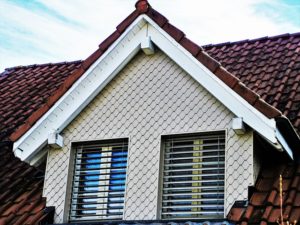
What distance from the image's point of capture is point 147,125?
31.0ft

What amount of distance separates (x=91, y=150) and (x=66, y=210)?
3.12 ft

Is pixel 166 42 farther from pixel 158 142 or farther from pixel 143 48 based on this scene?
pixel 158 142

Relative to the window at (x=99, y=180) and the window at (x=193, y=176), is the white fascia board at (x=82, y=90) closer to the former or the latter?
the window at (x=99, y=180)

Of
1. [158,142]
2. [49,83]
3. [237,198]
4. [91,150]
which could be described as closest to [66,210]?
[91,150]

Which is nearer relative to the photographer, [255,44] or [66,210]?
[66,210]

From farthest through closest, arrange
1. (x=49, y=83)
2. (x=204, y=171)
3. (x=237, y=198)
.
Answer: (x=49, y=83) → (x=204, y=171) → (x=237, y=198)

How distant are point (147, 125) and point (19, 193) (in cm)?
237

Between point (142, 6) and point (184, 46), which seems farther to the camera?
point (142, 6)

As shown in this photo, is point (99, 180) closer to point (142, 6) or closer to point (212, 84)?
point (212, 84)

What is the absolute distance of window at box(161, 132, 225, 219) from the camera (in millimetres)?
8766

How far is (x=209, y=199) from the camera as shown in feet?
28.7

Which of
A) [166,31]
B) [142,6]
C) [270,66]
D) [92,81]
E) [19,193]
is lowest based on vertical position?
[19,193]

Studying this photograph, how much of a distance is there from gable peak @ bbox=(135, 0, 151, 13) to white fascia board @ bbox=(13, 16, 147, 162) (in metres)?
0.12

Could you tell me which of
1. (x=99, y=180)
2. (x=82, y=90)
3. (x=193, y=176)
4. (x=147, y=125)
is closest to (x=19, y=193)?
(x=99, y=180)
